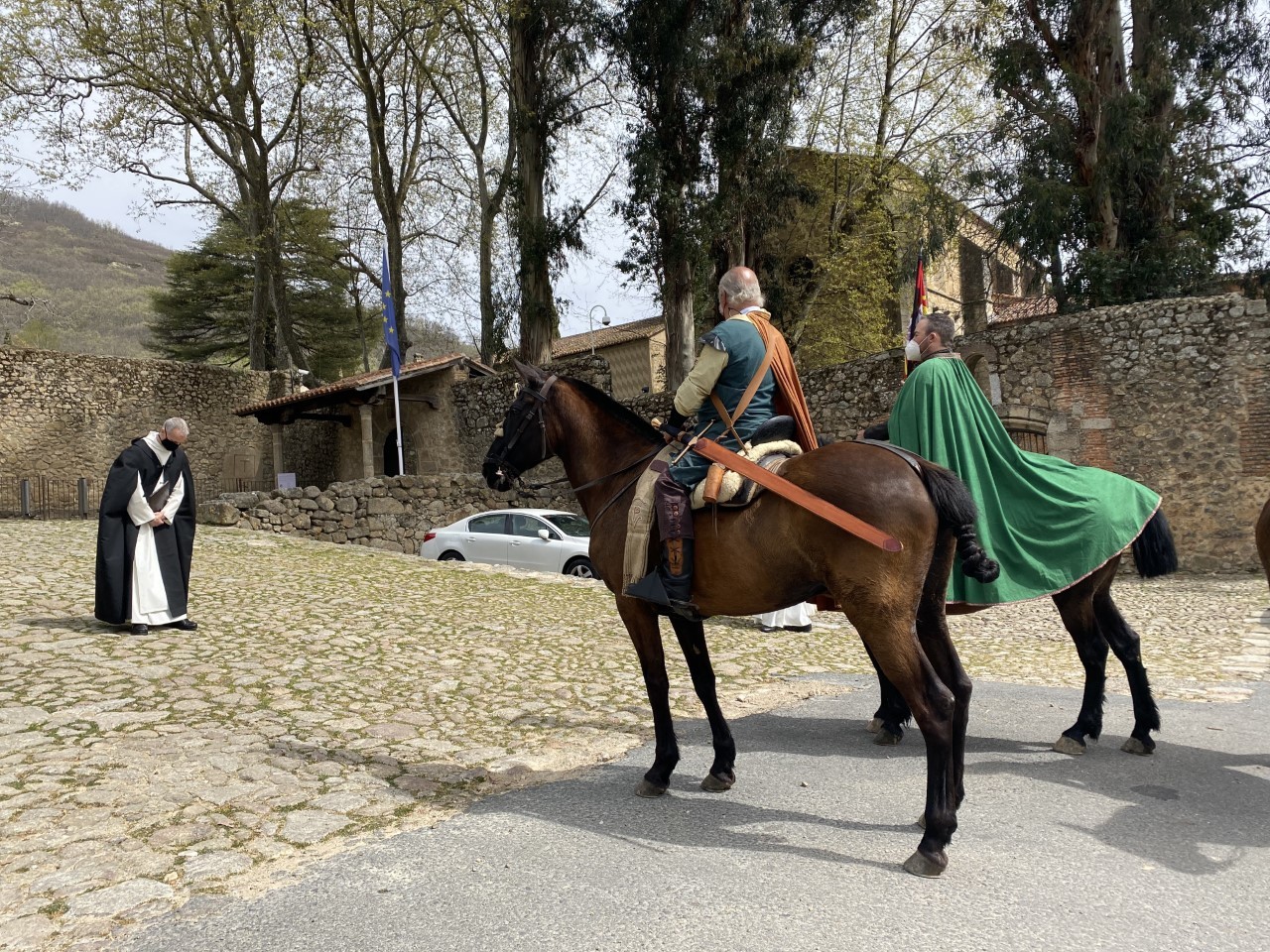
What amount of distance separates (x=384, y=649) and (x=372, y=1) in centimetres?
2185

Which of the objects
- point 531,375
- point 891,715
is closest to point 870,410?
point 891,715

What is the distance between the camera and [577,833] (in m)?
3.73

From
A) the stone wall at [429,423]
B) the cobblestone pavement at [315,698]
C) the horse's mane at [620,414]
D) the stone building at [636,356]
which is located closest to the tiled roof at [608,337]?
the stone building at [636,356]

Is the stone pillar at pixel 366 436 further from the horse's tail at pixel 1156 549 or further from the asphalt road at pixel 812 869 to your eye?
the horse's tail at pixel 1156 549

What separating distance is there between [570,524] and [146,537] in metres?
7.96

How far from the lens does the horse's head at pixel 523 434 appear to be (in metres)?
4.63

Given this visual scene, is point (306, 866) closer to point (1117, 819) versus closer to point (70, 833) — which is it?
point (70, 833)

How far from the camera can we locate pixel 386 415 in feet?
93.3

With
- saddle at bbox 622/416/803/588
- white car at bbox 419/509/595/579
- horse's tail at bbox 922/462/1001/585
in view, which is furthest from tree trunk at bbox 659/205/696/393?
horse's tail at bbox 922/462/1001/585

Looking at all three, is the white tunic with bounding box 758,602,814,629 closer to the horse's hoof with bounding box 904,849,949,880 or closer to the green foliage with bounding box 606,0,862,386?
the horse's hoof with bounding box 904,849,949,880

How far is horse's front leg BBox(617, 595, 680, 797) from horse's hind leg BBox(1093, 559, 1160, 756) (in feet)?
Answer: 8.31

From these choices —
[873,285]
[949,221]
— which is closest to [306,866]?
[949,221]

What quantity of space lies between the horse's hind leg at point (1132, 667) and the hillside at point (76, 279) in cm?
5423

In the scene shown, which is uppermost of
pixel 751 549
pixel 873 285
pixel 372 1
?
pixel 372 1
